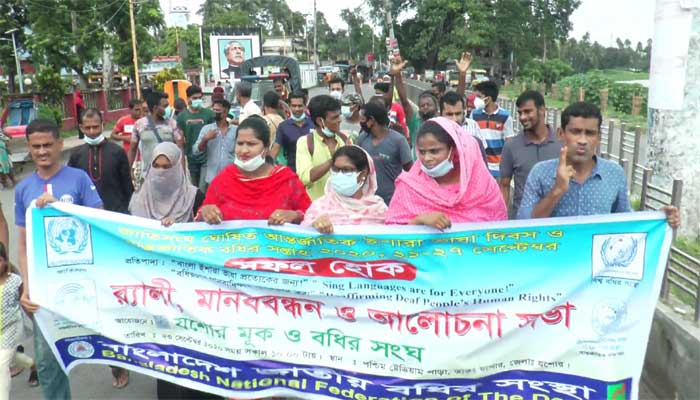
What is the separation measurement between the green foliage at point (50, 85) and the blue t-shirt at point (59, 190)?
59.6 feet

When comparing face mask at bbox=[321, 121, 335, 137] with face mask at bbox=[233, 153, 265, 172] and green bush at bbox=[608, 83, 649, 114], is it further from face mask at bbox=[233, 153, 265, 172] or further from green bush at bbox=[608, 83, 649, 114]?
green bush at bbox=[608, 83, 649, 114]

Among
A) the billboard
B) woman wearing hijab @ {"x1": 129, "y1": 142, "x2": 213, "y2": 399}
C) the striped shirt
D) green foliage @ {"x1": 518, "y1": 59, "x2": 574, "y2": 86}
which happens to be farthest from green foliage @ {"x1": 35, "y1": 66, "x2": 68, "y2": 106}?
green foliage @ {"x1": 518, "y1": 59, "x2": 574, "y2": 86}

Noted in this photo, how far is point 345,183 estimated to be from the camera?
11.6ft

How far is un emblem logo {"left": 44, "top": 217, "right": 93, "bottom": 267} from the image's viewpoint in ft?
11.1

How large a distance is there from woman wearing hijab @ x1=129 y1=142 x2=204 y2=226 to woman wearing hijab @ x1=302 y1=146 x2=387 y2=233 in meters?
0.82

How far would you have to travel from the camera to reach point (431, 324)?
3.10m

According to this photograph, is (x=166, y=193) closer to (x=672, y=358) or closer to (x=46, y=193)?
(x=46, y=193)

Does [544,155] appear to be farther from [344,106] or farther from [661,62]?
[344,106]

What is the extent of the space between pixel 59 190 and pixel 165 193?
64 cm

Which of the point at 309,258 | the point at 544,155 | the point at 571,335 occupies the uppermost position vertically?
the point at 544,155

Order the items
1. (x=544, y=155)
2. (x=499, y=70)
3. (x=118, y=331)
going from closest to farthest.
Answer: (x=118, y=331)
(x=544, y=155)
(x=499, y=70)

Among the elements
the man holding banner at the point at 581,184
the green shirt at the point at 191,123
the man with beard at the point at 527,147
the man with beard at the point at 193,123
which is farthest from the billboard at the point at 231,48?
the man holding banner at the point at 581,184

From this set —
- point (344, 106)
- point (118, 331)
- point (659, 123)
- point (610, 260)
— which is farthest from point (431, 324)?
point (344, 106)

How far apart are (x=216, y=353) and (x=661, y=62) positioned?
3973 millimetres
